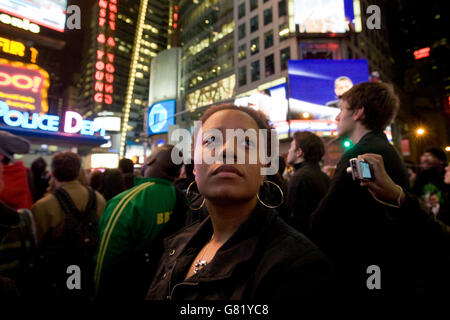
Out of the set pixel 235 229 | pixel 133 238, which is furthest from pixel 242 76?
pixel 235 229

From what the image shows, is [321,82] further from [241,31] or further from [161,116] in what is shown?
[161,116]

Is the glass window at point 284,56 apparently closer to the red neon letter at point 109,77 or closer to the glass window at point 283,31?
the glass window at point 283,31

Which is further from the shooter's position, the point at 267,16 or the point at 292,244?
the point at 267,16

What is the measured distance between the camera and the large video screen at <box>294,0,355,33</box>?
20812 mm

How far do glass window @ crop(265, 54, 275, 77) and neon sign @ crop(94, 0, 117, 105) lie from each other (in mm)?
29276

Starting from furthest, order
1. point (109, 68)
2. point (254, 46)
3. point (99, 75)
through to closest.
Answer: point (109, 68), point (99, 75), point (254, 46)

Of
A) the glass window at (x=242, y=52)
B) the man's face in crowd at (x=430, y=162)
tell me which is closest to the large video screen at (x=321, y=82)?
the glass window at (x=242, y=52)

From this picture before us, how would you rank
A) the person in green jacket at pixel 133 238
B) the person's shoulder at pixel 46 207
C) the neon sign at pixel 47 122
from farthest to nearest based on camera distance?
the neon sign at pixel 47 122, the person's shoulder at pixel 46 207, the person in green jacket at pixel 133 238

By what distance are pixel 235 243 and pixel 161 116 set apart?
115ft

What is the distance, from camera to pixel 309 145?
11.7ft

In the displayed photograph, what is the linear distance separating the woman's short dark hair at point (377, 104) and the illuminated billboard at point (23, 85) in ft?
59.0

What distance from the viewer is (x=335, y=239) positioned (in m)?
1.98

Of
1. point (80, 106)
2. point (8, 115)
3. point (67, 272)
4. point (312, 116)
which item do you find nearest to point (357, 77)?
point (312, 116)

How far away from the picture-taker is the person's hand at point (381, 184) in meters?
1.52
